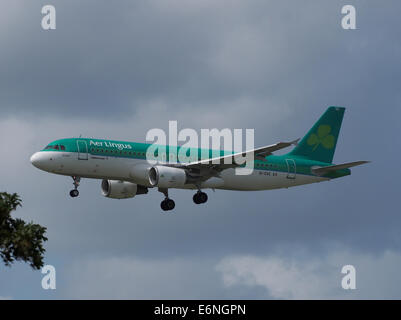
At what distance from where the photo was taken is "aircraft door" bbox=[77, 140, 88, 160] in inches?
2968

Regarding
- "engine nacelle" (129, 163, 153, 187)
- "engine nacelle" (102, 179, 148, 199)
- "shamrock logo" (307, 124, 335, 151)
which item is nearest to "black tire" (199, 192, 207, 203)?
"engine nacelle" (129, 163, 153, 187)

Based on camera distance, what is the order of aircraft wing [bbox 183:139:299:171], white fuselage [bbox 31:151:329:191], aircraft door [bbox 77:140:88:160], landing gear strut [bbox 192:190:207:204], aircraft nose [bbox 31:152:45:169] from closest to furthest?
white fuselage [bbox 31:151:329:191]
aircraft wing [bbox 183:139:299:171]
aircraft door [bbox 77:140:88:160]
aircraft nose [bbox 31:152:45:169]
landing gear strut [bbox 192:190:207:204]

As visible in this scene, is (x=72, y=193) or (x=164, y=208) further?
(x=164, y=208)

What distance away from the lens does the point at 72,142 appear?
76062 millimetres

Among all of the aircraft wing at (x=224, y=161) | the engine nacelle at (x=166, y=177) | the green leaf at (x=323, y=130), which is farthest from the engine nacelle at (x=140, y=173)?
the green leaf at (x=323, y=130)

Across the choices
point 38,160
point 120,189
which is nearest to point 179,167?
point 120,189

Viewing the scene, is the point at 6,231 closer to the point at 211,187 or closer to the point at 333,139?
the point at 211,187

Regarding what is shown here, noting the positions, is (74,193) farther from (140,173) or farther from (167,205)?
(167,205)

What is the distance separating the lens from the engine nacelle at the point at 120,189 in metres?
83.6

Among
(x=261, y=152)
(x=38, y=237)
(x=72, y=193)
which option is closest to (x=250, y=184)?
(x=261, y=152)

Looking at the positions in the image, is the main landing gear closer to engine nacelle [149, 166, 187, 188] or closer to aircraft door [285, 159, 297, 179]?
engine nacelle [149, 166, 187, 188]

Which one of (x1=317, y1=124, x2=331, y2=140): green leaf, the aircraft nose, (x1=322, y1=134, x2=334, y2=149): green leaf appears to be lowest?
the aircraft nose

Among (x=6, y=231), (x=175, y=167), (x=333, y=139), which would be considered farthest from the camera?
(x=333, y=139)

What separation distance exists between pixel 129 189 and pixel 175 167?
6.10m
